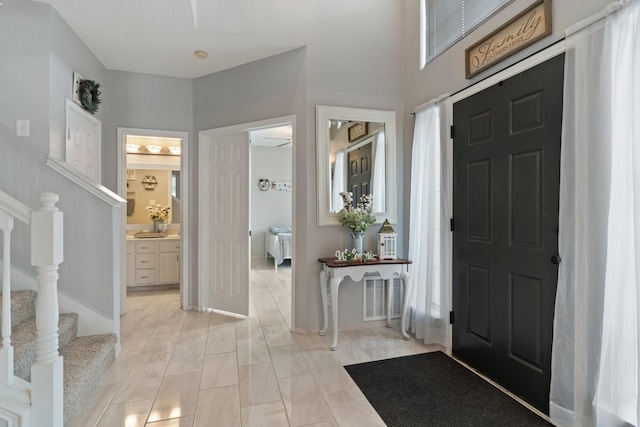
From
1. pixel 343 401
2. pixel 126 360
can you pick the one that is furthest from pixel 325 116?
pixel 126 360

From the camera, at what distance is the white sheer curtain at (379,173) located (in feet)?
10.8

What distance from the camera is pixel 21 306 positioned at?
85.7 inches

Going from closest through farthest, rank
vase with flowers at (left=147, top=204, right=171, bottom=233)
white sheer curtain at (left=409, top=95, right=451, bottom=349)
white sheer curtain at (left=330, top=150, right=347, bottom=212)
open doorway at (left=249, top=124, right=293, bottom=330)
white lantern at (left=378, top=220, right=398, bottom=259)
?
1. white sheer curtain at (left=409, top=95, right=451, bottom=349)
2. white lantern at (left=378, top=220, right=398, bottom=259)
3. white sheer curtain at (left=330, top=150, right=347, bottom=212)
4. vase with flowers at (left=147, top=204, right=171, bottom=233)
5. open doorway at (left=249, top=124, right=293, bottom=330)

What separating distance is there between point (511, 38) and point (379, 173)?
1.55m

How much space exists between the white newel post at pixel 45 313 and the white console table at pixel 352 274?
75.6 inches

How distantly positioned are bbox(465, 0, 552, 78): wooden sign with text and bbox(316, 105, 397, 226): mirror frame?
3.17 feet

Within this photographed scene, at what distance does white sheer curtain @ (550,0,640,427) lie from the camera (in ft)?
4.88

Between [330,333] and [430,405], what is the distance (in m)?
1.31

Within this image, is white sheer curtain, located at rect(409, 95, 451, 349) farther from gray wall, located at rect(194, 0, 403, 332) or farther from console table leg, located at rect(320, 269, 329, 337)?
console table leg, located at rect(320, 269, 329, 337)

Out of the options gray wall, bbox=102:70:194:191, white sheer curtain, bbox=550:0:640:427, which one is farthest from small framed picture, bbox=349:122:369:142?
gray wall, bbox=102:70:194:191

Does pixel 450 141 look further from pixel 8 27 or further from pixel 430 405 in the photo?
pixel 8 27

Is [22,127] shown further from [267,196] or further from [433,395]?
[267,196]

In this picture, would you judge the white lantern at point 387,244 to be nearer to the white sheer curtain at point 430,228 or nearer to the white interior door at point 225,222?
the white sheer curtain at point 430,228

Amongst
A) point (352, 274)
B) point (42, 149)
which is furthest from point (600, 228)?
point (42, 149)
